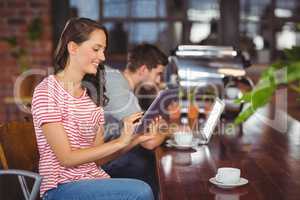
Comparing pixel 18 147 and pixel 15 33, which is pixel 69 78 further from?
pixel 15 33

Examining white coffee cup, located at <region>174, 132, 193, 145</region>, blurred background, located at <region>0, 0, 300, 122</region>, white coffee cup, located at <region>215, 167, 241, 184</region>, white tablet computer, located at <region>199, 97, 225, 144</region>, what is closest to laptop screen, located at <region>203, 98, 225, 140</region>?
white tablet computer, located at <region>199, 97, 225, 144</region>

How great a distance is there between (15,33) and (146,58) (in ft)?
8.56

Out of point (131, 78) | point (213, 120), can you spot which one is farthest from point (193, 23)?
point (213, 120)

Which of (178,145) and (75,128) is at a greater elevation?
(75,128)

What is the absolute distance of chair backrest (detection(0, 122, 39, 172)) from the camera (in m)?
2.29

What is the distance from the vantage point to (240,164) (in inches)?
91.4

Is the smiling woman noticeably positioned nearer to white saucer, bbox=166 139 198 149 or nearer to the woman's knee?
the woman's knee

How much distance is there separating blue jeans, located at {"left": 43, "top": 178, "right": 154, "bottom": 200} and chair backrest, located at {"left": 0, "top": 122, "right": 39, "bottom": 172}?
13.3 inches

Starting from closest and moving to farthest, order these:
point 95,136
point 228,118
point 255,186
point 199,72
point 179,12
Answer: point 255,186 < point 95,136 < point 228,118 < point 199,72 < point 179,12

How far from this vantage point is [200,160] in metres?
2.39

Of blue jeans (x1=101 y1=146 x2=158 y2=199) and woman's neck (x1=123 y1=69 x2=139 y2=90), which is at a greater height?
woman's neck (x1=123 y1=69 x2=139 y2=90)

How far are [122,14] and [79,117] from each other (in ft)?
12.4

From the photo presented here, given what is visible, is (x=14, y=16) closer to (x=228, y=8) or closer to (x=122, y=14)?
(x=122, y=14)

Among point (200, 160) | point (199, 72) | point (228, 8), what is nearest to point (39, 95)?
point (200, 160)
